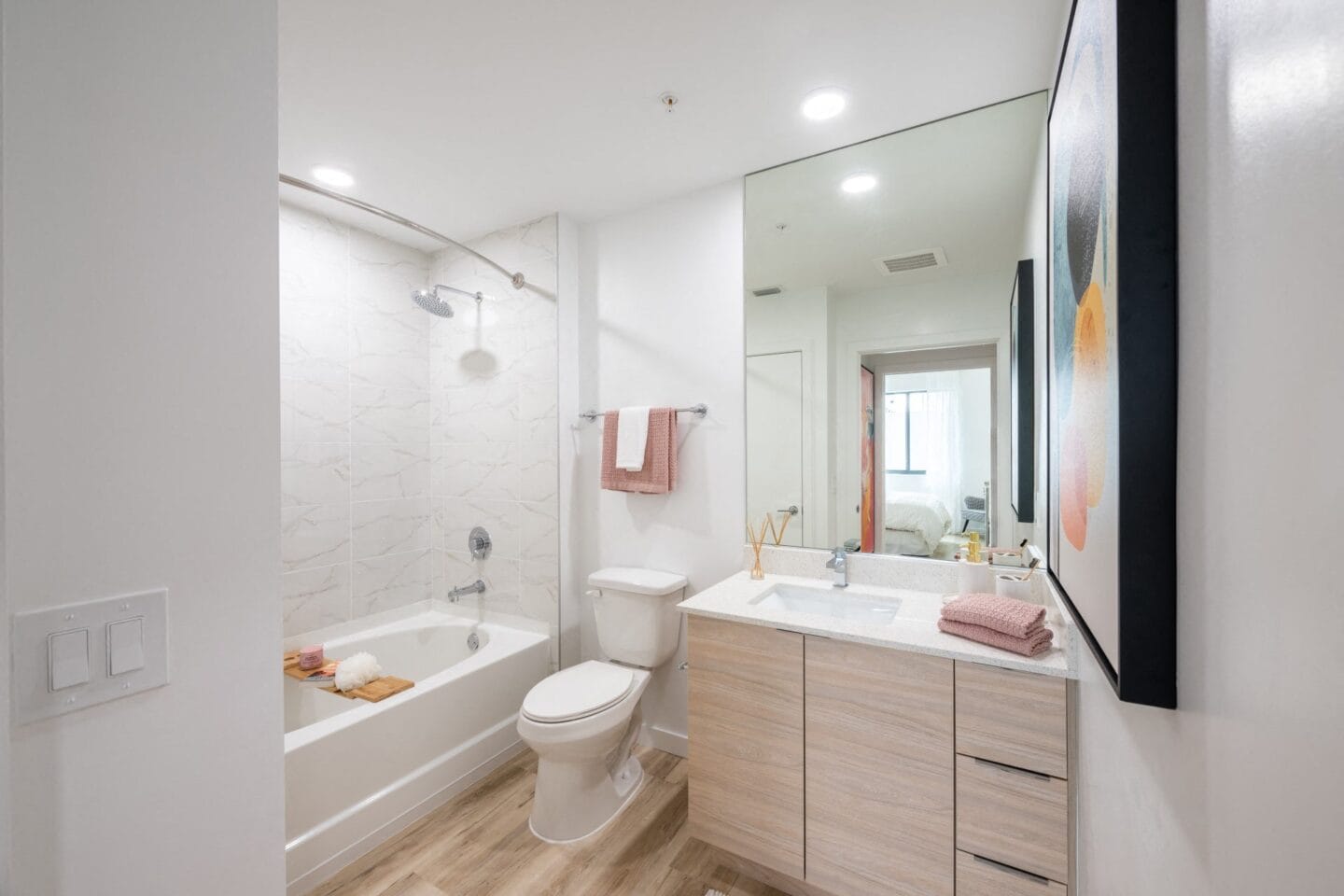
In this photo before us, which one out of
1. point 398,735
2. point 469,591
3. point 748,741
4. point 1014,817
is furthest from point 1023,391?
point 469,591

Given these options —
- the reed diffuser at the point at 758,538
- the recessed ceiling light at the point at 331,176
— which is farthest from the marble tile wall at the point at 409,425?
the reed diffuser at the point at 758,538

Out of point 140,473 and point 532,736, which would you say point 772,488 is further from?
point 140,473

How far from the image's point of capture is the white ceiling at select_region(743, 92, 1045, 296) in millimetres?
1821

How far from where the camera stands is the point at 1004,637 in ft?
4.50

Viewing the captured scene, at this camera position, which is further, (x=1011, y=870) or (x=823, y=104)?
(x=823, y=104)

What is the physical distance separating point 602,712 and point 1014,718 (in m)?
1.29

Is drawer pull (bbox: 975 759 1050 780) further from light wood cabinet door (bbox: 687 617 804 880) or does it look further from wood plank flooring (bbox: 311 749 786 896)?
wood plank flooring (bbox: 311 749 786 896)

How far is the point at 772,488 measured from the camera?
7.46 ft

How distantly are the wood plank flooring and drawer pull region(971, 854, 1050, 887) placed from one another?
26.6 inches

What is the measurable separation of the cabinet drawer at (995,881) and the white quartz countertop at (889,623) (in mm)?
496

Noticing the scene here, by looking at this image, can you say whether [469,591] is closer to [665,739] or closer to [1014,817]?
[665,739]

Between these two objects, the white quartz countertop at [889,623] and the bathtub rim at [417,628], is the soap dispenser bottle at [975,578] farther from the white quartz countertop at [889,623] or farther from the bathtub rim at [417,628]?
the bathtub rim at [417,628]

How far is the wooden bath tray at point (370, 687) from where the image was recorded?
7.18 feet

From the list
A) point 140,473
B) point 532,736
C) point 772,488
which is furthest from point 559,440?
point 140,473
